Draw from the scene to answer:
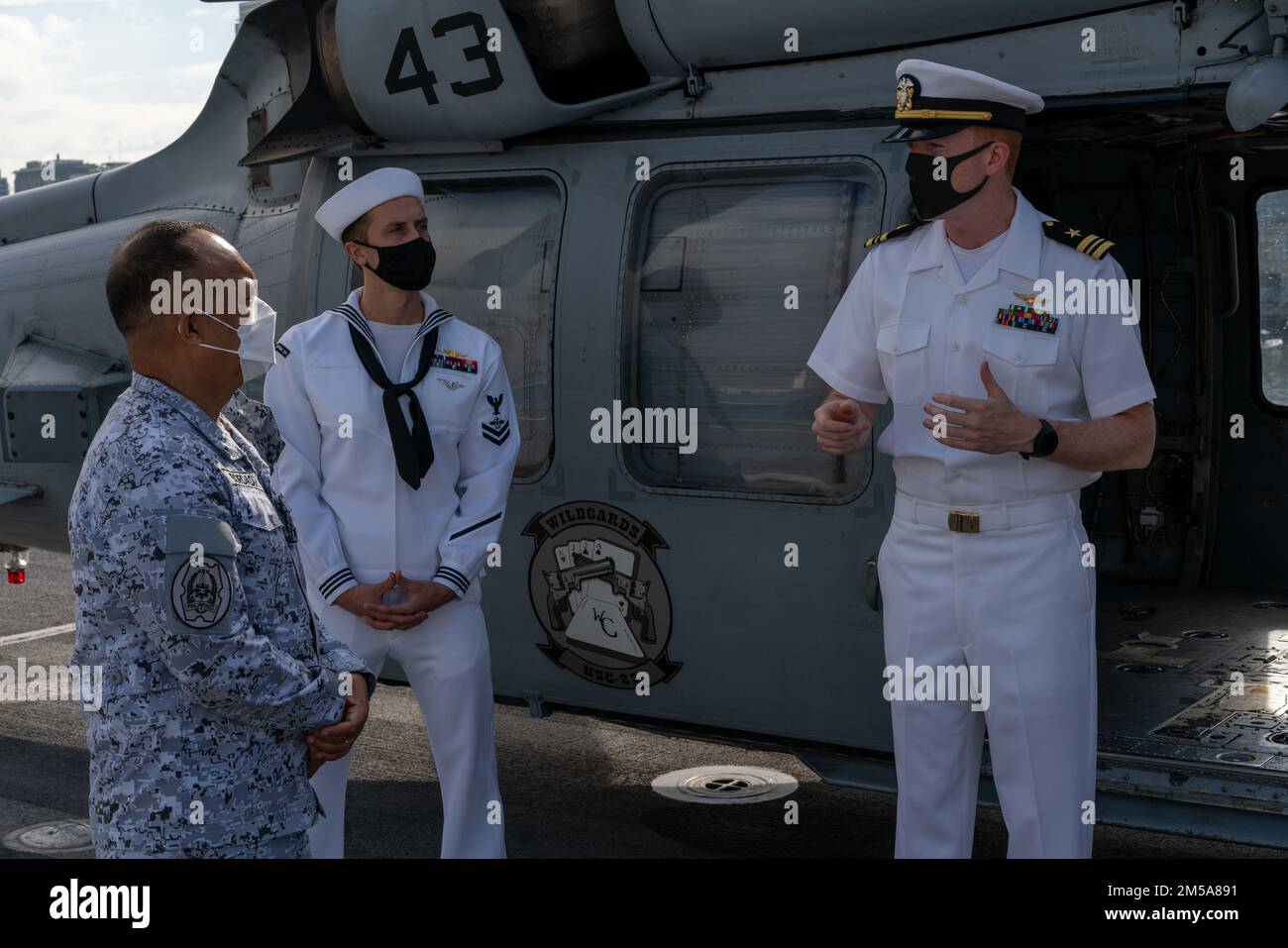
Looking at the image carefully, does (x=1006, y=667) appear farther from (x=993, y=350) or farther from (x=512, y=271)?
(x=512, y=271)

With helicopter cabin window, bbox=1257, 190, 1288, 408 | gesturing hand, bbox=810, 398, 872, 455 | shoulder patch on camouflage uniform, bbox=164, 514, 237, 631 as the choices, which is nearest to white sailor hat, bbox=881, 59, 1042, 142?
gesturing hand, bbox=810, 398, 872, 455

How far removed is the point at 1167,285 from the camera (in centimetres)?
662

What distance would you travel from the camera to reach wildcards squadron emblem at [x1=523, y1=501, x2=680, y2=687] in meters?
4.70

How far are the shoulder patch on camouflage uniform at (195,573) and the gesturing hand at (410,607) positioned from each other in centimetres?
143

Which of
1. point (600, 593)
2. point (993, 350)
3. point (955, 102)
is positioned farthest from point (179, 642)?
point (600, 593)

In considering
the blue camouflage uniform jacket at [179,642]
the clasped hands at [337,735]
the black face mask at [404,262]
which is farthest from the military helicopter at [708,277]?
the blue camouflage uniform jacket at [179,642]

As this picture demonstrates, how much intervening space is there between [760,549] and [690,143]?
4.54 feet

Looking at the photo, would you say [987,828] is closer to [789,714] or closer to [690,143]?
[789,714]

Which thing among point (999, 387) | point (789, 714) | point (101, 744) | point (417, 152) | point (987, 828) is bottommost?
point (987, 828)

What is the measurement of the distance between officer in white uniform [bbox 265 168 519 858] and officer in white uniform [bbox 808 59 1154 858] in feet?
3.87

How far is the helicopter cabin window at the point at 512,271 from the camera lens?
4.92 m

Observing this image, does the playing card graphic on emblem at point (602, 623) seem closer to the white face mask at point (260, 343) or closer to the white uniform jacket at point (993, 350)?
the white uniform jacket at point (993, 350)

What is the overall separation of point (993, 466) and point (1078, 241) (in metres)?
0.61
